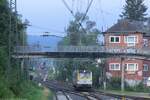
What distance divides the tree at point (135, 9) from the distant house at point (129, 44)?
149 ft

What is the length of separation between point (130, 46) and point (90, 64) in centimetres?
1130

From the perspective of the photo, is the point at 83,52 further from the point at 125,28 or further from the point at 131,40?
the point at 125,28

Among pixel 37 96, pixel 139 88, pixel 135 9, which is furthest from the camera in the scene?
pixel 135 9

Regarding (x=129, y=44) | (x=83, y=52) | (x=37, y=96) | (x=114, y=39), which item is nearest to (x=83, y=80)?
(x=83, y=52)

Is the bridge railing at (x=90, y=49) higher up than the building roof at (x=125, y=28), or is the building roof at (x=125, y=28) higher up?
the building roof at (x=125, y=28)

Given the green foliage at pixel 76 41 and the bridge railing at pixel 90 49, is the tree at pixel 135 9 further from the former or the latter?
the bridge railing at pixel 90 49

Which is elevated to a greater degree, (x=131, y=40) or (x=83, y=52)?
(x=131, y=40)

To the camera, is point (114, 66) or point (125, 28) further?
point (125, 28)

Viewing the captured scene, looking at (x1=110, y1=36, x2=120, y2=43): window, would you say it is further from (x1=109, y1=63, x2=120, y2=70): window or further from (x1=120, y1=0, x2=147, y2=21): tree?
(x1=120, y1=0, x2=147, y2=21): tree

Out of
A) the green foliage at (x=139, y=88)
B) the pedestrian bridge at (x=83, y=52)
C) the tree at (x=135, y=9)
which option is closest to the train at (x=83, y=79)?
the pedestrian bridge at (x=83, y=52)

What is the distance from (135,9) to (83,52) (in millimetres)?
64920

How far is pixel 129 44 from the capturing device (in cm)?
12169

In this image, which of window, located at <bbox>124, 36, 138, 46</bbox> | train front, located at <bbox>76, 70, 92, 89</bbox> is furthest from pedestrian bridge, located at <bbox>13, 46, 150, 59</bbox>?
train front, located at <bbox>76, 70, 92, 89</bbox>

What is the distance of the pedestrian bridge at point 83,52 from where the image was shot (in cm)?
10706
